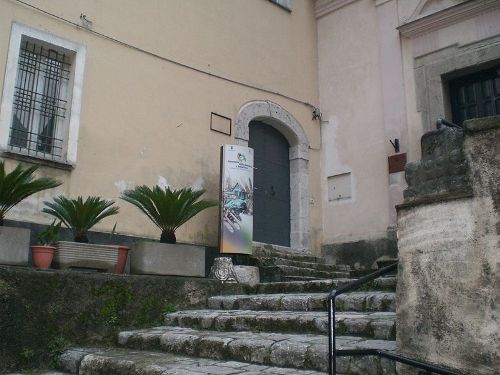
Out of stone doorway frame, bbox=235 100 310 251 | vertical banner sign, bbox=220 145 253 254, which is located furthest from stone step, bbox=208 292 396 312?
stone doorway frame, bbox=235 100 310 251

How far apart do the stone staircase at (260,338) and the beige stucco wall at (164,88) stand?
2.48m

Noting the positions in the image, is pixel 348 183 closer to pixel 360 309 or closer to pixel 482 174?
pixel 360 309

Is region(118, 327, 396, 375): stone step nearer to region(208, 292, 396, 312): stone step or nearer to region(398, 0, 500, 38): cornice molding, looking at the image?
region(208, 292, 396, 312): stone step

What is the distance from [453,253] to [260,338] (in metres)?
1.86

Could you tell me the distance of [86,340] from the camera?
4469 millimetres

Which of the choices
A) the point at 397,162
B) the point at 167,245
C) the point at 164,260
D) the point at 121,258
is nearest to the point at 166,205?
the point at 167,245

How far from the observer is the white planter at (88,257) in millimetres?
4879

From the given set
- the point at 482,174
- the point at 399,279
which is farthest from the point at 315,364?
the point at 482,174

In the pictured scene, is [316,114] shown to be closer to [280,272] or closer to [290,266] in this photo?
[290,266]

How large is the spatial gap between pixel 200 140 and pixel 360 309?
15.2ft

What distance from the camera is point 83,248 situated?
498 centimetres

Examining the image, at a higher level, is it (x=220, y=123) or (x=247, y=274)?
(x=220, y=123)

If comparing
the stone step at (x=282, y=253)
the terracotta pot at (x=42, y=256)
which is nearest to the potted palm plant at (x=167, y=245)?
the terracotta pot at (x=42, y=256)

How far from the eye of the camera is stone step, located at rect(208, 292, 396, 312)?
4016mm
